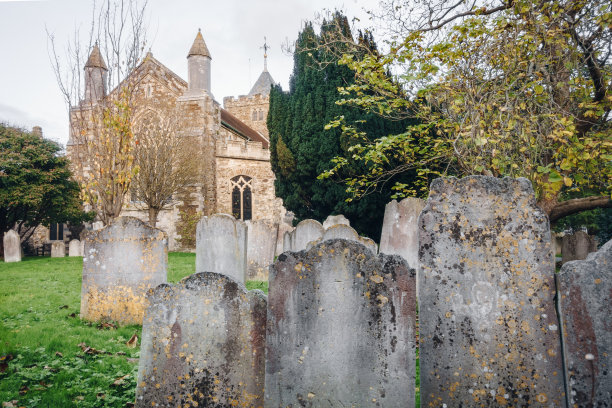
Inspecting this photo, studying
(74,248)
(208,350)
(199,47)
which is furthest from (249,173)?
(208,350)

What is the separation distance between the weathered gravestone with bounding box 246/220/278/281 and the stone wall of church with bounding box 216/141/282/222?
519 inches

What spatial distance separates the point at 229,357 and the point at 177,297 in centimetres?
51

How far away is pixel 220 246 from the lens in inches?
288

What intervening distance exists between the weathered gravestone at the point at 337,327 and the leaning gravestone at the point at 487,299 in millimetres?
235

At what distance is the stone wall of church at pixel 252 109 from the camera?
3348 cm

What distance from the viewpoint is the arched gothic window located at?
22672mm

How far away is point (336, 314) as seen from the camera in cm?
258

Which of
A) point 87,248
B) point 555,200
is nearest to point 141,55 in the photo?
point 87,248

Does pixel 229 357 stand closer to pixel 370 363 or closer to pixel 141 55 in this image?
pixel 370 363

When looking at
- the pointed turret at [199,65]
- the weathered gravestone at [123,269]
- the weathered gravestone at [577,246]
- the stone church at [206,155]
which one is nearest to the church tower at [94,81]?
the stone church at [206,155]

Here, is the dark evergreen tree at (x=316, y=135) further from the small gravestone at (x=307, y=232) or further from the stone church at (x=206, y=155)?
the stone church at (x=206, y=155)

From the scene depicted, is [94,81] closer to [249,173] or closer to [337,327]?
[337,327]

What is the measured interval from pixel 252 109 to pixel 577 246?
26.8 meters

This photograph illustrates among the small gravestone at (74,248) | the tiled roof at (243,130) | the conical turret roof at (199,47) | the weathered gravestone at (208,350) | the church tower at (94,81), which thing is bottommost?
the weathered gravestone at (208,350)
